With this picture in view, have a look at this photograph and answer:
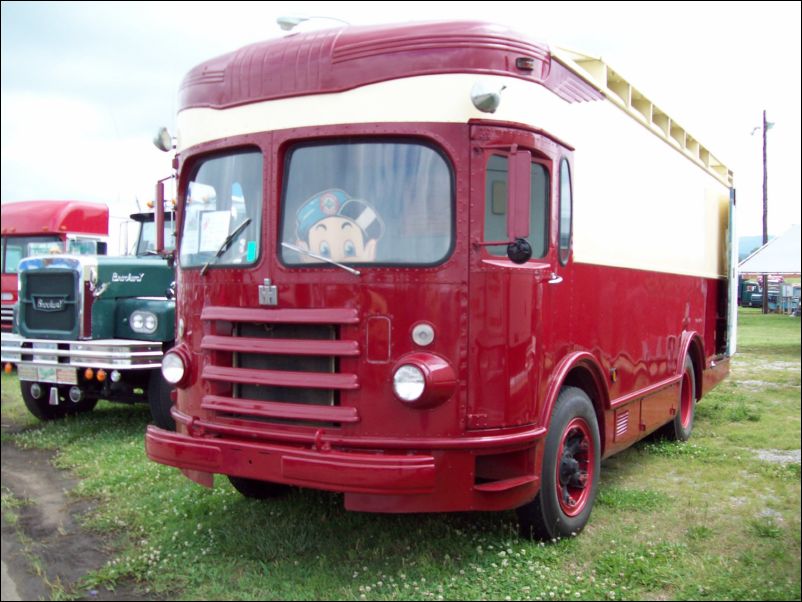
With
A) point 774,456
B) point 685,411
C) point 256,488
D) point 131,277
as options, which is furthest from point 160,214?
point 685,411

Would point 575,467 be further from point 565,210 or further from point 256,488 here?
point 256,488

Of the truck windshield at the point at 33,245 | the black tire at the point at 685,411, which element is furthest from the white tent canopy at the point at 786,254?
the truck windshield at the point at 33,245

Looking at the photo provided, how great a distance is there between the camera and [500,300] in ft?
14.1

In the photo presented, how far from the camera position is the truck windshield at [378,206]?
4.27 meters

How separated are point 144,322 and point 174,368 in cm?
333

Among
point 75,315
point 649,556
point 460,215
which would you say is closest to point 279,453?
point 460,215

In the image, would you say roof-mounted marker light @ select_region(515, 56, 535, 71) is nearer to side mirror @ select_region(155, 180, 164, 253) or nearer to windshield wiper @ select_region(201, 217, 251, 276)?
windshield wiper @ select_region(201, 217, 251, 276)

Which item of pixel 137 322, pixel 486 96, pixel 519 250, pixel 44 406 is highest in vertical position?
pixel 486 96

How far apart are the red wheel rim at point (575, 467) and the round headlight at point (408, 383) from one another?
3.95 ft

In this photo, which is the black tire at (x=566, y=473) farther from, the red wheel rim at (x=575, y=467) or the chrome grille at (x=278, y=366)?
the chrome grille at (x=278, y=366)

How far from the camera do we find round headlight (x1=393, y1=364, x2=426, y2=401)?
407cm

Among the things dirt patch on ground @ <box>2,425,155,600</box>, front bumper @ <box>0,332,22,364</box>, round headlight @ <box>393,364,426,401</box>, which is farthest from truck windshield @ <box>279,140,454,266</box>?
front bumper @ <box>0,332,22,364</box>

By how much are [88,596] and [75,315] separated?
4.62 m

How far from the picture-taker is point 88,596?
13.4 feet
